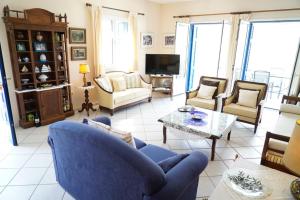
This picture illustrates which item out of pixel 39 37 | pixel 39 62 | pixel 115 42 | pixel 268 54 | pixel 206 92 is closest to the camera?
pixel 39 37

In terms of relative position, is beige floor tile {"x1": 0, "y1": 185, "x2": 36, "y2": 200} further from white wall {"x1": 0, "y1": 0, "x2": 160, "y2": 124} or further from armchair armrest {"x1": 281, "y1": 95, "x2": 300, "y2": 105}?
armchair armrest {"x1": 281, "y1": 95, "x2": 300, "y2": 105}

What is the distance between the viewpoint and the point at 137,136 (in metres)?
3.65

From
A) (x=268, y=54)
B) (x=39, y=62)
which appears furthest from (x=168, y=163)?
(x=268, y=54)

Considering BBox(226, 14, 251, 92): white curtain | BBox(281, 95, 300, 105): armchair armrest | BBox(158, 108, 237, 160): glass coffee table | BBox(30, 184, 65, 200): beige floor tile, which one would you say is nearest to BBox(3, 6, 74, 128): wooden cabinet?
BBox(30, 184, 65, 200): beige floor tile

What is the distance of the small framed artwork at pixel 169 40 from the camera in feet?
21.3

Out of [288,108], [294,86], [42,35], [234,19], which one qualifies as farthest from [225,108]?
[42,35]

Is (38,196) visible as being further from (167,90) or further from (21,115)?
(167,90)

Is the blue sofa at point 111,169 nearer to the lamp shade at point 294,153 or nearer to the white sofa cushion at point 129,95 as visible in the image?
the lamp shade at point 294,153

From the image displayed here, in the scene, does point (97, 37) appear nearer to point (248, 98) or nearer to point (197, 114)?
point (197, 114)

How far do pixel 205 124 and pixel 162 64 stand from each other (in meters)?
3.26

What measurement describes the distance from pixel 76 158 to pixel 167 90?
4.55 metres

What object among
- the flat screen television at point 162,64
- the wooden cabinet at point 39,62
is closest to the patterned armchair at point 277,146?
the flat screen television at point 162,64

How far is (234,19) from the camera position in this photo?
16.8 feet

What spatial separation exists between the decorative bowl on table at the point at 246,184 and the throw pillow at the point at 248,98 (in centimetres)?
255
